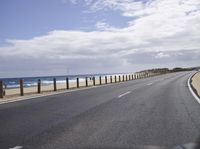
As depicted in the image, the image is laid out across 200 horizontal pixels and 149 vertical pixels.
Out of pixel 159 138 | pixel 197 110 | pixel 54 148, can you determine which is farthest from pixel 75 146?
pixel 197 110

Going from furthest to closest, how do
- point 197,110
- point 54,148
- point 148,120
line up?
point 197,110
point 148,120
point 54,148

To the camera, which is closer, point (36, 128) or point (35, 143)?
point (35, 143)

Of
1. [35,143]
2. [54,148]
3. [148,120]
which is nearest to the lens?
[54,148]

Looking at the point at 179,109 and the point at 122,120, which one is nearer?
the point at 122,120

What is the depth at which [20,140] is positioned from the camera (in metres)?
8.40

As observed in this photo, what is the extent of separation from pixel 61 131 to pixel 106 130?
116 cm

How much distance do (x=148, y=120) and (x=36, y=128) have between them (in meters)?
3.47

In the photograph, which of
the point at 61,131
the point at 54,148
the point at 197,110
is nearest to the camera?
the point at 54,148

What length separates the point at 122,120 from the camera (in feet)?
37.7

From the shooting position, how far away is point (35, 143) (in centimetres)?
802

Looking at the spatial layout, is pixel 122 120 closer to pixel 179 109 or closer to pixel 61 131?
pixel 61 131

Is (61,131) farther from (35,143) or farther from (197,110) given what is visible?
(197,110)

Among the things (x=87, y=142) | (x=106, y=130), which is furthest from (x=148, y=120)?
(x=87, y=142)

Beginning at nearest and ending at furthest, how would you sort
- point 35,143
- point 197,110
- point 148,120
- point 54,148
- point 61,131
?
point 54,148 → point 35,143 → point 61,131 → point 148,120 → point 197,110
